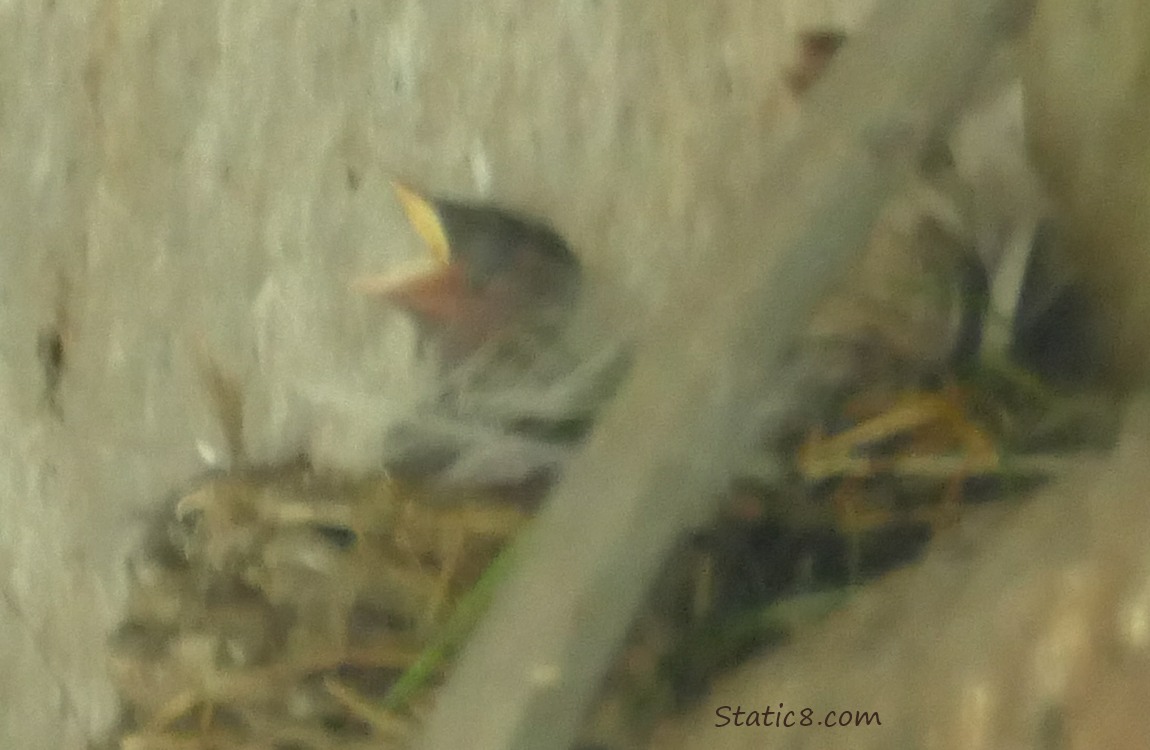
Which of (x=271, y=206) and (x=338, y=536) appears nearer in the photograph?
(x=338, y=536)

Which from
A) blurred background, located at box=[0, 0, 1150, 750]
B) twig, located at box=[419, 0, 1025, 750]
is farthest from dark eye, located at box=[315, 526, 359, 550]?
twig, located at box=[419, 0, 1025, 750]

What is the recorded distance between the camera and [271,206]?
97 centimetres

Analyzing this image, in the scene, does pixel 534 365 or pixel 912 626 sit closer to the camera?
pixel 912 626

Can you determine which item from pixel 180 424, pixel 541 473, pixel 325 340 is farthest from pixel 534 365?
pixel 180 424

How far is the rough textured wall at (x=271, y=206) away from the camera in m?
0.94

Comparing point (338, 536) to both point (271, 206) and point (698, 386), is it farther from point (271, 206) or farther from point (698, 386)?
point (698, 386)

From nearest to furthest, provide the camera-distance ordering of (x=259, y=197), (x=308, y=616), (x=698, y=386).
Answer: (x=698, y=386) < (x=308, y=616) < (x=259, y=197)

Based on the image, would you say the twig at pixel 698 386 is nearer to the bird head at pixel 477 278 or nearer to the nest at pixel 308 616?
the nest at pixel 308 616

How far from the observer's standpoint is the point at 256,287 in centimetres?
98

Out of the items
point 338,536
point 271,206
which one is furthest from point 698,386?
point 271,206

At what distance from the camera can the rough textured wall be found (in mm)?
940

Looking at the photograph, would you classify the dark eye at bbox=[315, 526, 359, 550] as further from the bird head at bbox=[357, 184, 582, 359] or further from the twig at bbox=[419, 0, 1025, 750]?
the twig at bbox=[419, 0, 1025, 750]

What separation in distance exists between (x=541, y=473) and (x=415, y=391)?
179 mm

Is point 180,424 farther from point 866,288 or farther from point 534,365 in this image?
point 866,288
